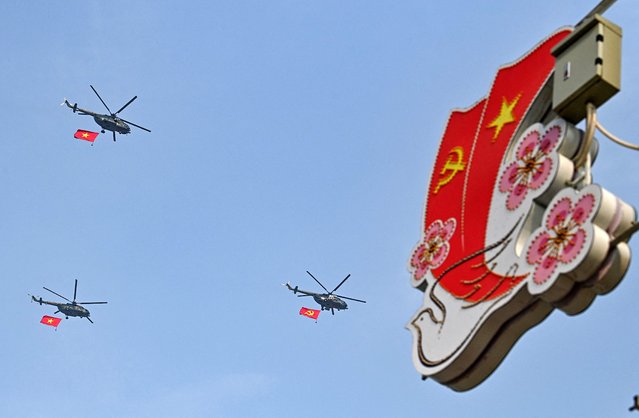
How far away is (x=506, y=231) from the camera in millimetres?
17484

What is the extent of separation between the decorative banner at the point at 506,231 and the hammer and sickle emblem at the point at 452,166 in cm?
2

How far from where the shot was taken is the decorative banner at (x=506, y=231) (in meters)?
15.5

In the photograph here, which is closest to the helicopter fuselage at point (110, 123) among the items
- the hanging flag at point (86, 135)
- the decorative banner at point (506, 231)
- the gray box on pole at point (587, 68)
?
the hanging flag at point (86, 135)

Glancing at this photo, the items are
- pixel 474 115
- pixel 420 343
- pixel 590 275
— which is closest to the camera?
pixel 590 275

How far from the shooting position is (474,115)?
2008 cm

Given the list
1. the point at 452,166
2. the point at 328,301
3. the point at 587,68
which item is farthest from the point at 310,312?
the point at 587,68

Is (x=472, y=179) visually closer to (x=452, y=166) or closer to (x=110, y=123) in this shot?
(x=452, y=166)

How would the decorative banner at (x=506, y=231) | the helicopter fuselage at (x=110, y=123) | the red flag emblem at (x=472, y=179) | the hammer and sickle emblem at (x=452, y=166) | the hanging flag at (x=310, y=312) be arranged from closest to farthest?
the decorative banner at (x=506, y=231) → the red flag emblem at (x=472, y=179) → the hammer and sickle emblem at (x=452, y=166) → the hanging flag at (x=310, y=312) → the helicopter fuselage at (x=110, y=123)

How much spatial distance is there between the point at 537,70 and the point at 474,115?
1.71 meters

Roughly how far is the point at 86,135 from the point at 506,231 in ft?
221

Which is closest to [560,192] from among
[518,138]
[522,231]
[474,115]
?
[522,231]

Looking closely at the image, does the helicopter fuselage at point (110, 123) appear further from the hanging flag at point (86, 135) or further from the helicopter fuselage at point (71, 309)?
the helicopter fuselage at point (71, 309)

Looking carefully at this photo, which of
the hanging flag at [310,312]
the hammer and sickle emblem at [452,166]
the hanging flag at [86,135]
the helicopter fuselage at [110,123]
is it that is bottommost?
the hammer and sickle emblem at [452,166]

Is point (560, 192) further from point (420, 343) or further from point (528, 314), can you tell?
point (420, 343)
